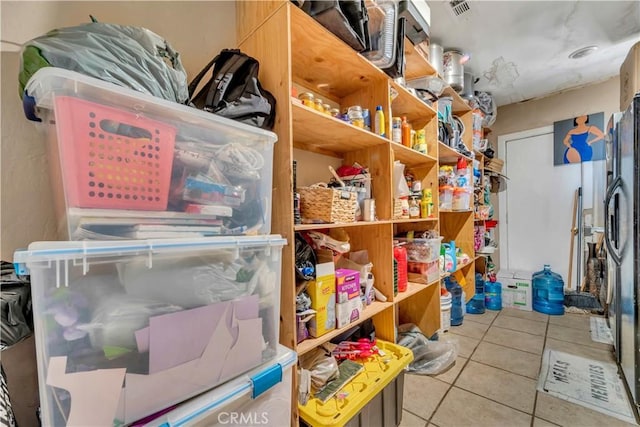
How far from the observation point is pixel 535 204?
3094 mm

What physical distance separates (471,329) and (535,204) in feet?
6.41

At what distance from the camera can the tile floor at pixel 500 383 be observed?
124 cm

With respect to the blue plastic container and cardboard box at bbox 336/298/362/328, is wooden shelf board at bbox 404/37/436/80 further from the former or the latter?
the blue plastic container

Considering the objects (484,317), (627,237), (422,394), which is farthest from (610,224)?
(422,394)

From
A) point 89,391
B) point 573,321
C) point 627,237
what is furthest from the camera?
point 573,321

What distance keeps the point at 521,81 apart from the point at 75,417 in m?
3.69

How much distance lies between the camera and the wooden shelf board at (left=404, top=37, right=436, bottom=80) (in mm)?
1599

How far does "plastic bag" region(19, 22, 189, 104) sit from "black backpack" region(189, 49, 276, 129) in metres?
0.15

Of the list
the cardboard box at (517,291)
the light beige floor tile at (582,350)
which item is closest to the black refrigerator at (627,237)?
the light beige floor tile at (582,350)

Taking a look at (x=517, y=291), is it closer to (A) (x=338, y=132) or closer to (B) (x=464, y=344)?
(B) (x=464, y=344)

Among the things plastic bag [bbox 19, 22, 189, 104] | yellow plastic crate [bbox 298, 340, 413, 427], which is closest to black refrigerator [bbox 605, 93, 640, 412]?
yellow plastic crate [bbox 298, 340, 413, 427]

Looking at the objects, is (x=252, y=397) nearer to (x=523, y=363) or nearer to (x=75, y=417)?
(x=75, y=417)

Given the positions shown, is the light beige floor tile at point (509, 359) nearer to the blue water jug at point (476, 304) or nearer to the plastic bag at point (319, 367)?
the blue water jug at point (476, 304)

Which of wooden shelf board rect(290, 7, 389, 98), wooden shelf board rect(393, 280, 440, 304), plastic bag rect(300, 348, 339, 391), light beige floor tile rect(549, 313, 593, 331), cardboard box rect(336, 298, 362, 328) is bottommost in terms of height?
light beige floor tile rect(549, 313, 593, 331)
